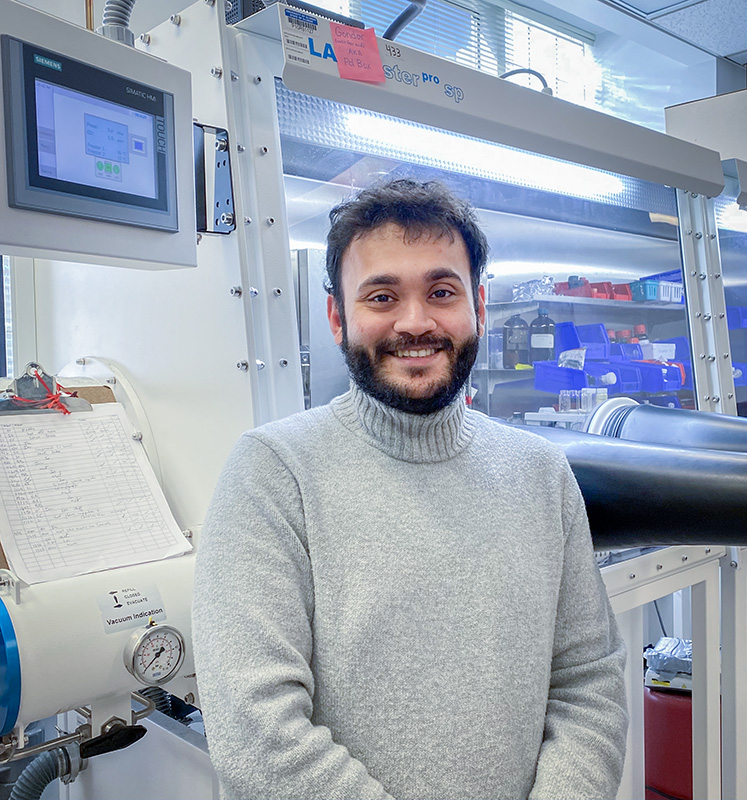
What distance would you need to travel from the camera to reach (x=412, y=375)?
1.07 meters

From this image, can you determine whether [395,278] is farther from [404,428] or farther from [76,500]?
[76,500]

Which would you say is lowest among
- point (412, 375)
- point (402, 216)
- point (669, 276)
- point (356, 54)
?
point (412, 375)

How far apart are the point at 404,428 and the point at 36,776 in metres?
0.89

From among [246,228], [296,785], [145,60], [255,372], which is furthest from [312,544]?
[145,60]

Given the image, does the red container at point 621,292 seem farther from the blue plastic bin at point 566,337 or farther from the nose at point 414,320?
the nose at point 414,320

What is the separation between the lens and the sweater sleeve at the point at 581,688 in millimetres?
1001

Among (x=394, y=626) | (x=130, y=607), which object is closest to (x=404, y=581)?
(x=394, y=626)

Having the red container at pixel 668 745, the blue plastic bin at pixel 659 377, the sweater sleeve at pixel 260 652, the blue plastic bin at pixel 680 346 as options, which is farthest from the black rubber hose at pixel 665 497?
the red container at pixel 668 745

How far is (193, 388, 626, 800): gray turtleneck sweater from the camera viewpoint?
0.88 meters

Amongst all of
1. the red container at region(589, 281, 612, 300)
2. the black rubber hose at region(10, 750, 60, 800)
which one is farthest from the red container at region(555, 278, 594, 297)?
the black rubber hose at region(10, 750, 60, 800)

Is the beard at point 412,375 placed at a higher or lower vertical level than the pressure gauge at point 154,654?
higher

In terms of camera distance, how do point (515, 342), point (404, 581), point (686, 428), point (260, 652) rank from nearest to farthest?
point (260, 652) → point (404, 581) → point (686, 428) → point (515, 342)

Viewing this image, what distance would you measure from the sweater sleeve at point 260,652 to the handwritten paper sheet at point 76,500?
299 millimetres

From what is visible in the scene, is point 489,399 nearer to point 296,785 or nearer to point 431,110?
point 431,110
